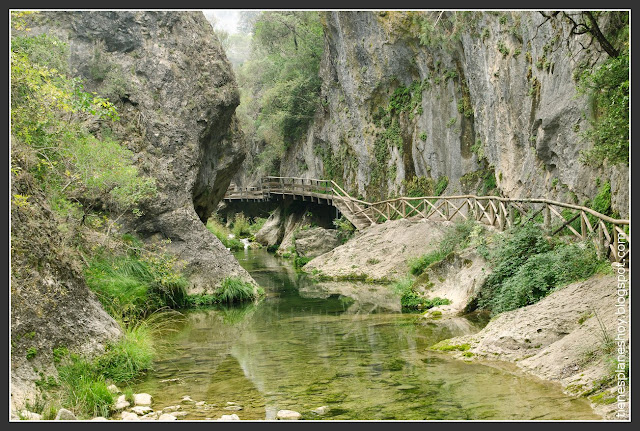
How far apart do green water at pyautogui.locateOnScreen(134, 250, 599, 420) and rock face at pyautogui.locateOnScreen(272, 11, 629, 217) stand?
4.78 metres

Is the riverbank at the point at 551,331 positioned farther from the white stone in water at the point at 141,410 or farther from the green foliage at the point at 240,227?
the green foliage at the point at 240,227

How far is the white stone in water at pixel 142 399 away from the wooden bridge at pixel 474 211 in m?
6.83

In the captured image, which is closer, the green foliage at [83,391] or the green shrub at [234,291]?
the green foliage at [83,391]

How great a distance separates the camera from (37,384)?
7.98 metres

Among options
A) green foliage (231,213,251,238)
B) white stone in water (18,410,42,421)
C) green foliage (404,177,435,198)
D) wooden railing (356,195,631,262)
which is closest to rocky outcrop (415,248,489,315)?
wooden railing (356,195,631,262)

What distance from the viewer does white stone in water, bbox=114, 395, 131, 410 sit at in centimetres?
801

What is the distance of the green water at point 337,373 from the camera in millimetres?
7812

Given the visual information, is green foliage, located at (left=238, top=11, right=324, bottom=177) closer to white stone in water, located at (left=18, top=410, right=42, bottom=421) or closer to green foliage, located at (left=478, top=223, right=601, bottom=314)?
green foliage, located at (left=478, top=223, right=601, bottom=314)

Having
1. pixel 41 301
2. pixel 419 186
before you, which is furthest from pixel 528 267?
pixel 419 186

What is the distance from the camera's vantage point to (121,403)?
8102mm

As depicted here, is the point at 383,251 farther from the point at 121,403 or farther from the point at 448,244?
the point at 121,403

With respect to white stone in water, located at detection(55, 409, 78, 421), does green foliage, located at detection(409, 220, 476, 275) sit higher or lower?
higher

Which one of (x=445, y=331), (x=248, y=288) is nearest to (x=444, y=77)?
(x=248, y=288)

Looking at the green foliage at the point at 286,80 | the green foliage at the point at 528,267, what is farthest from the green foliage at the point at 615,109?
the green foliage at the point at 286,80
